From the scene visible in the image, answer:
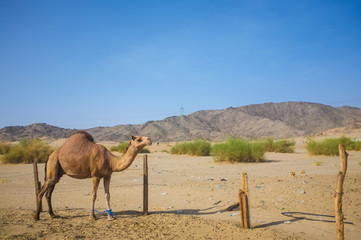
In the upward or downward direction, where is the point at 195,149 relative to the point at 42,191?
upward

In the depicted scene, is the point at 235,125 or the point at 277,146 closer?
the point at 277,146

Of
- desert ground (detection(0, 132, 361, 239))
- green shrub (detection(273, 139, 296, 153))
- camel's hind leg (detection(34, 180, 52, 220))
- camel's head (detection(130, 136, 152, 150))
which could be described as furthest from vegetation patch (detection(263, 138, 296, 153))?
camel's hind leg (detection(34, 180, 52, 220))

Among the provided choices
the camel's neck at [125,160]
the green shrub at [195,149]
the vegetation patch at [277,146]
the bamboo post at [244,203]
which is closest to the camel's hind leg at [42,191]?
the camel's neck at [125,160]

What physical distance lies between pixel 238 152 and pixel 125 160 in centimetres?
1381

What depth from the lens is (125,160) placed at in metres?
7.25

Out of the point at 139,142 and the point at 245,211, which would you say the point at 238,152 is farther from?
the point at 139,142

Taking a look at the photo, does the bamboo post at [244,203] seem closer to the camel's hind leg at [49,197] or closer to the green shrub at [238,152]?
the camel's hind leg at [49,197]

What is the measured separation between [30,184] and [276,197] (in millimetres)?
10244

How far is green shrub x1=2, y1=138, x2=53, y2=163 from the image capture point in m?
21.4

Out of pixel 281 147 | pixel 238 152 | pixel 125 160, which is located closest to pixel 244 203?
pixel 125 160

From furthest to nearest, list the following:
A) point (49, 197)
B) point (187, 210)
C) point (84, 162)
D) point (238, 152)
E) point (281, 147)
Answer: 1. point (281, 147)
2. point (238, 152)
3. point (187, 210)
4. point (49, 197)
5. point (84, 162)

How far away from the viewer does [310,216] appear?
324 inches

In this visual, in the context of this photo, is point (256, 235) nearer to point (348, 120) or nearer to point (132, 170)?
point (132, 170)

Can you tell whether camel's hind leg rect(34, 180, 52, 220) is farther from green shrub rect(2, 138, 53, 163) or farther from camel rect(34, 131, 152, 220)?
green shrub rect(2, 138, 53, 163)
